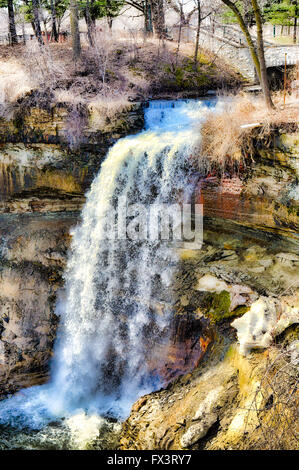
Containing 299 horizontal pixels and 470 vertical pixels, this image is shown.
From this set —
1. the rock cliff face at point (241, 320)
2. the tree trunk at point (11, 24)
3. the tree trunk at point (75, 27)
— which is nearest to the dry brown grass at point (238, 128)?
the rock cliff face at point (241, 320)

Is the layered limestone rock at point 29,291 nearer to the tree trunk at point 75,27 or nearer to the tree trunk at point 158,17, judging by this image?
the tree trunk at point 75,27

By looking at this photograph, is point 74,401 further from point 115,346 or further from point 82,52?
point 82,52

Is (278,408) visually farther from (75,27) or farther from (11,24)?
(11,24)

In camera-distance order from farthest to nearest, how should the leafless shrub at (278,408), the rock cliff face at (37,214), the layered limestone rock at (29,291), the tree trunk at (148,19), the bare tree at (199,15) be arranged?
the tree trunk at (148,19) < the bare tree at (199,15) < the rock cliff face at (37,214) < the layered limestone rock at (29,291) < the leafless shrub at (278,408)

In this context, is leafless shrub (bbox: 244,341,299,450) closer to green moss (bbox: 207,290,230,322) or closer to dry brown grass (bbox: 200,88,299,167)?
green moss (bbox: 207,290,230,322)

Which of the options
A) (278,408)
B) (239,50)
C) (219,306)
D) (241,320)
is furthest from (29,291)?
(239,50)

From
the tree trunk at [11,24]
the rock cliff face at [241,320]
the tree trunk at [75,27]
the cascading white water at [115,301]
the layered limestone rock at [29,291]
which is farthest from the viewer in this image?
the tree trunk at [11,24]
